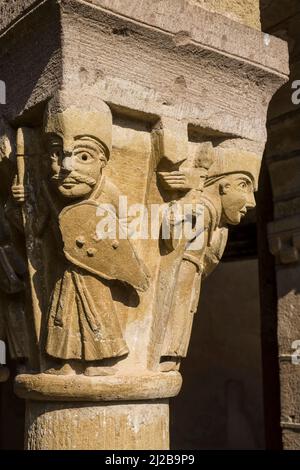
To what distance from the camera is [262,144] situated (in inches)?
93.4

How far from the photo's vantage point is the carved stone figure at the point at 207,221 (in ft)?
7.05

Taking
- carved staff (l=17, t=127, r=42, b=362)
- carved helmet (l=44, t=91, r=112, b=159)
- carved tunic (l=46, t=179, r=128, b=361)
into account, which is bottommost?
carved tunic (l=46, t=179, r=128, b=361)

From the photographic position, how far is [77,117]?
1872 mm

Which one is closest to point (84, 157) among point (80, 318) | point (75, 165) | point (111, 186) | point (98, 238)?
point (75, 165)

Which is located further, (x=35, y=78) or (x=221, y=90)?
(x=221, y=90)

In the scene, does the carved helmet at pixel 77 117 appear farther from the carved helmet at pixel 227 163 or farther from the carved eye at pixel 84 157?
the carved helmet at pixel 227 163

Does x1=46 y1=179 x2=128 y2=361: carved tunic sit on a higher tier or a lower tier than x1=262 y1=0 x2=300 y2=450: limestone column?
lower

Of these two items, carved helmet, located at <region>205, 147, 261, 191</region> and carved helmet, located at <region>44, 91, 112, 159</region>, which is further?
carved helmet, located at <region>205, 147, 261, 191</region>

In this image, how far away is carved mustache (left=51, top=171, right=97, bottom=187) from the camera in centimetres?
187

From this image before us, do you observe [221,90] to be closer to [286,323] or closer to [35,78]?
[35,78]

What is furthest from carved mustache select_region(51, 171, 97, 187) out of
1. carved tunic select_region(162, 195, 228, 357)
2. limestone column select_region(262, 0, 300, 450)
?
limestone column select_region(262, 0, 300, 450)

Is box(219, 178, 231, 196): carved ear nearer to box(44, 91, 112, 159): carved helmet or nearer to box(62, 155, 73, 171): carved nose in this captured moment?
box(44, 91, 112, 159): carved helmet
